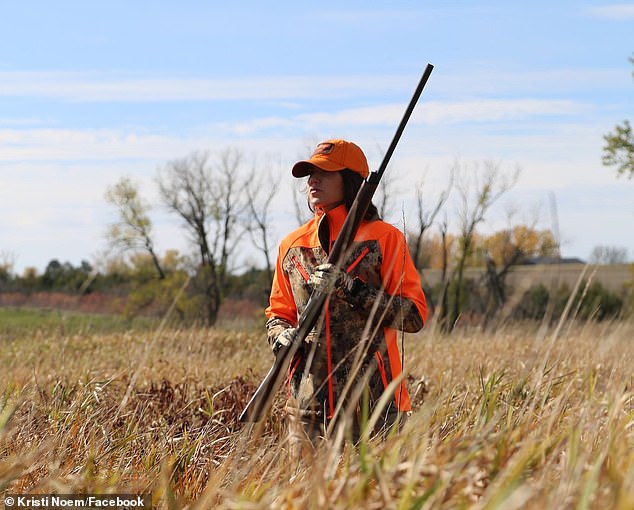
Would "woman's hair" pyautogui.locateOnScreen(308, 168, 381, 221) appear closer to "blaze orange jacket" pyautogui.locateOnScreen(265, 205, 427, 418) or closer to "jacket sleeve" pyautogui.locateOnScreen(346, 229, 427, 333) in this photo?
"blaze orange jacket" pyautogui.locateOnScreen(265, 205, 427, 418)

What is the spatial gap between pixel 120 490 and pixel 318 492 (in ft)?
2.54

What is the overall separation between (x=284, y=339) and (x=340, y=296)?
1.05 feet

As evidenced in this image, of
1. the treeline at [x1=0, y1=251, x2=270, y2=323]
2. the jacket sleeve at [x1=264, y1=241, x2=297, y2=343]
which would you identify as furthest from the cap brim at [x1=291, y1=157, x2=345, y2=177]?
the treeline at [x1=0, y1=251, x2=270, y2=323]

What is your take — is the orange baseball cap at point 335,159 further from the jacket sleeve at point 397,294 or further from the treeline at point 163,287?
the treeline at point 163,287

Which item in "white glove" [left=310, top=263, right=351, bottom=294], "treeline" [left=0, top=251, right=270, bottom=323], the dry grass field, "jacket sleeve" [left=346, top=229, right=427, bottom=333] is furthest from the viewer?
"treeline" [left=0, top=251, right=270, bottom=323]

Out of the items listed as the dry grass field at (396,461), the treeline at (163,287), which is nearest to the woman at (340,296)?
the dry grass field at (396,461)

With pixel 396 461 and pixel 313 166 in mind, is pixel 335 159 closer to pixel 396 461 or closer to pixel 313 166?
pixel 313 166

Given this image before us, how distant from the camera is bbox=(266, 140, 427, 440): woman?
3.85 meters

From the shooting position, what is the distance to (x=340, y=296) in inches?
154

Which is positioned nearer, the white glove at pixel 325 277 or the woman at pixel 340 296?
the white glove at pixel 325 277

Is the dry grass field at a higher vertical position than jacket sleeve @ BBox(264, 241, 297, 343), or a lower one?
lower

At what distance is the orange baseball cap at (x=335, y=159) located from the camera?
13.2 ft

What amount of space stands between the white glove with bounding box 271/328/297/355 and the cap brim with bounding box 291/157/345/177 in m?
0.78

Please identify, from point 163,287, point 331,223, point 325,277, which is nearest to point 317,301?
point 325,277
